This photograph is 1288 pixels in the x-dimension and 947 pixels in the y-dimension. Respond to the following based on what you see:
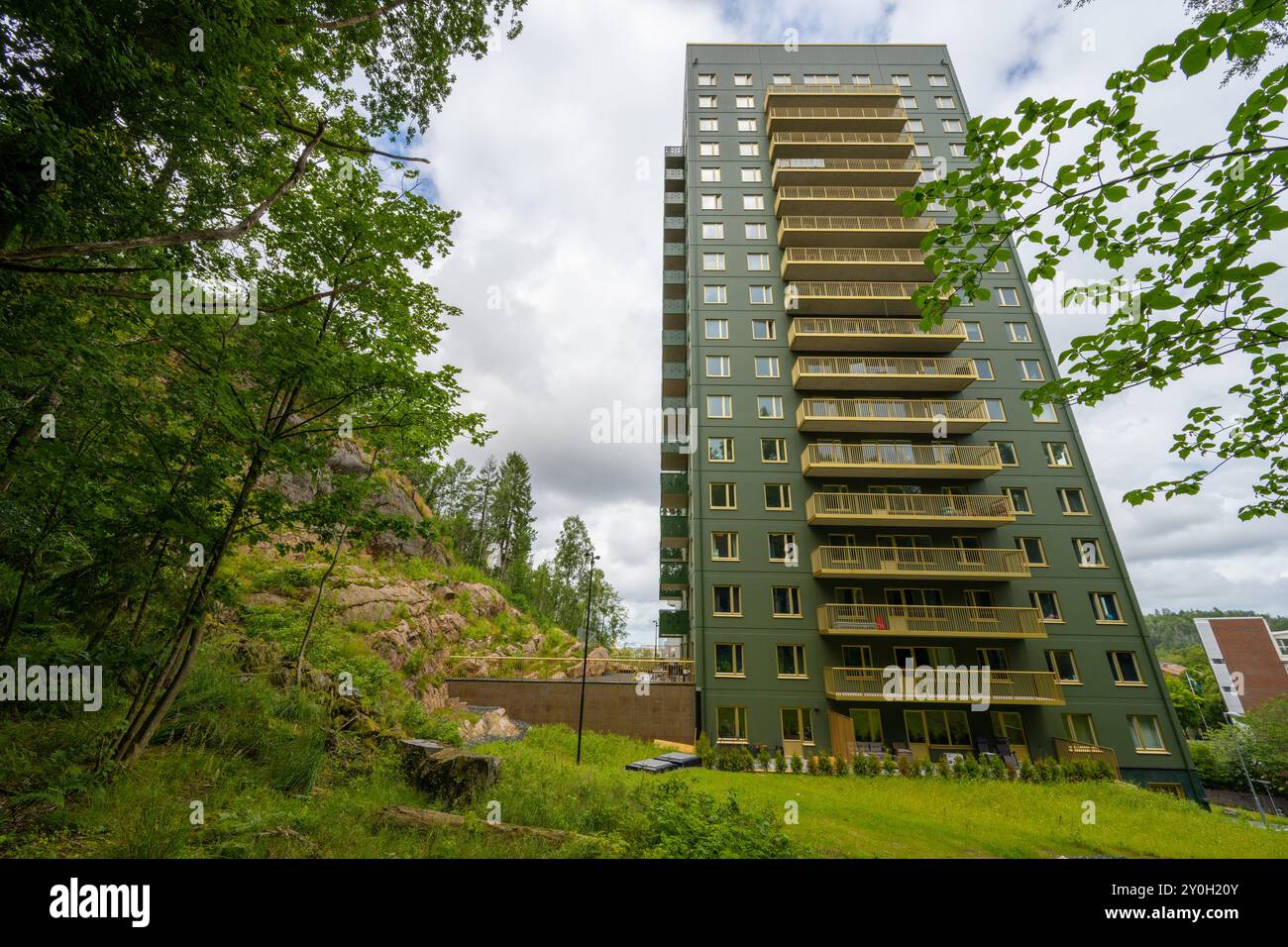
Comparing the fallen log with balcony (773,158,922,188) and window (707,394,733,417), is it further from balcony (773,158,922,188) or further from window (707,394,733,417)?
balcony (773,158,922,188)

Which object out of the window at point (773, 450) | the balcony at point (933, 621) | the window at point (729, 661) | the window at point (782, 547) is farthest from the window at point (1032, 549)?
the window at point (729, 661)

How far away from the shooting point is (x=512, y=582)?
4575 cm

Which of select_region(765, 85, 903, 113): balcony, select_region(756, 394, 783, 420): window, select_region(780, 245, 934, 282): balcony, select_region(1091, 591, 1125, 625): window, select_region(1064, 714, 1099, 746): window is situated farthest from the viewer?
select_region(765, 85, 903, 113): balcony

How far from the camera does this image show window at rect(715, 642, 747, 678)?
1994 cm

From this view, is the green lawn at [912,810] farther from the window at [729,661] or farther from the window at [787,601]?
the window at [787,601]

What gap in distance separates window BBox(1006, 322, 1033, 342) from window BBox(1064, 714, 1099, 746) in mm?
18588

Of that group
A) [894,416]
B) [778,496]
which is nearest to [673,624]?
[778,496]

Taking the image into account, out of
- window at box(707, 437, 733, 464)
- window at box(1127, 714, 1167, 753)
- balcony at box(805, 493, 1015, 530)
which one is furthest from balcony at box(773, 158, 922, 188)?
window at box(1127, 714, 1167, 753)

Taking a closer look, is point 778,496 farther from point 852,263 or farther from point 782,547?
point 852,263

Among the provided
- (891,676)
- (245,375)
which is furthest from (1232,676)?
(245,375)

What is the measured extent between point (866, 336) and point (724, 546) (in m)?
13.1

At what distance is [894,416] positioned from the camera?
74.1 feet

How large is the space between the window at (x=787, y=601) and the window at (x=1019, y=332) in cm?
1890
